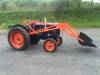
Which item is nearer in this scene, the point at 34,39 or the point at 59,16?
the point at 34,39

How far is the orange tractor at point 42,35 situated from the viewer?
1012cm

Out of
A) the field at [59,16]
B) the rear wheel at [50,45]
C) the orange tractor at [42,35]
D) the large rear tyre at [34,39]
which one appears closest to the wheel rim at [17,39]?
the orange tractor at [42,35]

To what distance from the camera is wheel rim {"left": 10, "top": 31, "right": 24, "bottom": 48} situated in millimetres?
10453

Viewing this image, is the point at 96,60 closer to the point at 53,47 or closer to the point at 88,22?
the point at 53,47

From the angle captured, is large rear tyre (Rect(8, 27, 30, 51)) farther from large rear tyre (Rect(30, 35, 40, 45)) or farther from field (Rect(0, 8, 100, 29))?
field (Rect(0, 8, 100, 29))

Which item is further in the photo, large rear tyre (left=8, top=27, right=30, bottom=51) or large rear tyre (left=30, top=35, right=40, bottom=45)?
large rear tyre (left=30, top=35, right=40, bottom=45)

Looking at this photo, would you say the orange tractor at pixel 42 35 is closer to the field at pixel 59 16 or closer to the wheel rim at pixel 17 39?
the wheel rim at pixel 17 39

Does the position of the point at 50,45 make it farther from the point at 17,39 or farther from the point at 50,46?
the point at 17,39

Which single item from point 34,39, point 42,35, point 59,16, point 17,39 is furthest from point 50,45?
point 59,16

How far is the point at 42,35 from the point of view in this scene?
10672mm

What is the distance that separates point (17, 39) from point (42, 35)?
85cm

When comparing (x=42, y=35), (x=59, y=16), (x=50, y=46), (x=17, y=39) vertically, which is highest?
(x=42, y=35)

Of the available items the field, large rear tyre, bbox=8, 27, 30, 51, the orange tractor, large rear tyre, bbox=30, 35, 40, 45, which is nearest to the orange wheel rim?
the orange tractor

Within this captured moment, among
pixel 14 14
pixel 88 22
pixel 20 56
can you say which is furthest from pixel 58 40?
pixel 14 14
